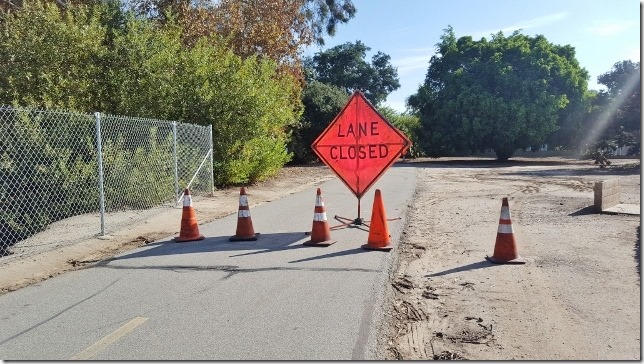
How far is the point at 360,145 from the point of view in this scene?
9.34 meters

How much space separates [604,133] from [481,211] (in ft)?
71.4

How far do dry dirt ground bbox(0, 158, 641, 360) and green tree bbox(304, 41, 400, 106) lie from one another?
166 feet

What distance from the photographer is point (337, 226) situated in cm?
955

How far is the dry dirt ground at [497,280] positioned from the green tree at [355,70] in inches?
1987

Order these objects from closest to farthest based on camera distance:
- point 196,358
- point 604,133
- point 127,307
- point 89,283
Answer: point 196,358 → point 127,307 → point 89,283 → point 604,133

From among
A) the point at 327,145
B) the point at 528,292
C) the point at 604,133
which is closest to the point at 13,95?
the point at 327,145

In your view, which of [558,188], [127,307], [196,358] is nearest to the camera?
[196,358]

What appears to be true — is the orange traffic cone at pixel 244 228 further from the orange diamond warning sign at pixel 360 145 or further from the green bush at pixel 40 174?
the green bush at pixel 40 174

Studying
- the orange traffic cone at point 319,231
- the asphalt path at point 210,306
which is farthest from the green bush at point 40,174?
the orange traffic cone at point 319,231

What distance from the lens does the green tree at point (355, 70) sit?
6122 centimetres

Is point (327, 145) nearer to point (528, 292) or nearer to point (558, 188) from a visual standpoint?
point (528, 292)

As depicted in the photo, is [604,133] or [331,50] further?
[331,50]

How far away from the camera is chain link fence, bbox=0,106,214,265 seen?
9234 mm

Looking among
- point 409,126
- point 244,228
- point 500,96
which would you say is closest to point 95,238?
point 244,228
